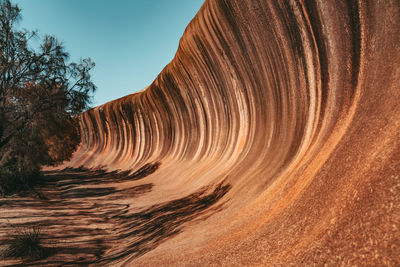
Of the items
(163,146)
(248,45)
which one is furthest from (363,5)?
(163,146)

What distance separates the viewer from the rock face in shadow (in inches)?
63.3

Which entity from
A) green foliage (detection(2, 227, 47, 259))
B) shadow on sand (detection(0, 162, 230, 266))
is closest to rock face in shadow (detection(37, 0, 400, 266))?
shadow on sand (detection(0, 162, 230, 266))

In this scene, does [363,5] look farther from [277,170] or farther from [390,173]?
[277,170]

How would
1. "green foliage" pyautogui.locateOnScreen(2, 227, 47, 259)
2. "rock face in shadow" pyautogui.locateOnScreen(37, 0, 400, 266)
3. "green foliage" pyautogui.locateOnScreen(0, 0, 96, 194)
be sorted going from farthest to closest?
"green foliage" pyautogui.locateOnScreen(0, 0, 96, 194) → "green foliage" pyautogui.locateOnScreen(2, 227, 47, 259) → "rock face in shadow" pyautogui.locateOnScreen(37, 0, 400, 266)

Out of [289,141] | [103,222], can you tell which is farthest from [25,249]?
[289,141]

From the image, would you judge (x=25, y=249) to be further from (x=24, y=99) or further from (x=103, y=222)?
(x=24, y=99)

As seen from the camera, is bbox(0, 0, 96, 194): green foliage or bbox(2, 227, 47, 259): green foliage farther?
bbox(0, 0, 96, 194): green foliage

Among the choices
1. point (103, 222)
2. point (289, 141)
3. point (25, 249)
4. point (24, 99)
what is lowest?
point (289, 141)

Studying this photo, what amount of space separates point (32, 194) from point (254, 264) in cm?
871

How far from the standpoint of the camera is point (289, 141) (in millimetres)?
4219

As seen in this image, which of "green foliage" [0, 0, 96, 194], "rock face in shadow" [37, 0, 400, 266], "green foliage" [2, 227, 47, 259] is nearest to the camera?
"rock face in shadow" [37, 0, 400, 266]

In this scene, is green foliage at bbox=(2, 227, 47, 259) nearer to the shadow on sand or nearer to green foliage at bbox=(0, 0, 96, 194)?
the shadow on sand

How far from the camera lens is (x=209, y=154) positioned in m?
8.74

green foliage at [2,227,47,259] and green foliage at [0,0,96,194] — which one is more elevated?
green foliage at [0,0,96,194]
